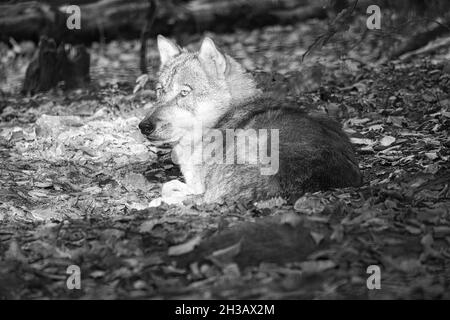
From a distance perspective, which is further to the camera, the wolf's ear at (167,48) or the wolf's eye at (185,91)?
the wolf's ear at (167,48)

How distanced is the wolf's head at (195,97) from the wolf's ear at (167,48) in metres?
0.55

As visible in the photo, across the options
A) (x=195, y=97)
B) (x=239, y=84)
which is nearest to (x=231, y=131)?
(x=195, y=97)

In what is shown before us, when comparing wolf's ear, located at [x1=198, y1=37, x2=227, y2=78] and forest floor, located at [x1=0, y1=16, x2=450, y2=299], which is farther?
wolf's ear, located at [x1=198, y1=37, x2=227, y2=78]

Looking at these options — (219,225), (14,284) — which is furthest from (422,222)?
(14,284)

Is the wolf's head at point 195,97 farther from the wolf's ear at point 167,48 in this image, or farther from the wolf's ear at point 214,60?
the wolf's ear at point 167,48

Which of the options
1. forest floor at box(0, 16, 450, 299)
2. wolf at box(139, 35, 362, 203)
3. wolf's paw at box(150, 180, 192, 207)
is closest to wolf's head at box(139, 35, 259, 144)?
wolf at box(139, 35, 362, 203)

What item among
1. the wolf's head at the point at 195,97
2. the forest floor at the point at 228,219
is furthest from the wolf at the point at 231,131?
the forest floor at the point at 228,219

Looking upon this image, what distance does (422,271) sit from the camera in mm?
4523

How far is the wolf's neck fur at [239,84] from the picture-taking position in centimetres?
728

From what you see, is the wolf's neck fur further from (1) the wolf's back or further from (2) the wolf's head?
(1) the wolf's back

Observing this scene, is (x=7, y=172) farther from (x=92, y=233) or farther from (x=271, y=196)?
(x=271, y=196)

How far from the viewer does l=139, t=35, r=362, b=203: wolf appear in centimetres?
608

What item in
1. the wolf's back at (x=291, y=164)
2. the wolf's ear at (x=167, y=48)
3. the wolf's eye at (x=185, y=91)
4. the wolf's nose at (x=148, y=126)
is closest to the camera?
the wolf's back at (x=291, y=164)
